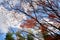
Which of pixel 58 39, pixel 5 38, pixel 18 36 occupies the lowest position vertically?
pixel 58 39

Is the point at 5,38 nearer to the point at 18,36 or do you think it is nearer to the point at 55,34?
the point at 18,36

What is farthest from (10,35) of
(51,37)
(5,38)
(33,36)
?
(51,37)

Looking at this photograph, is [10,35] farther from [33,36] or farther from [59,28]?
[59,28]

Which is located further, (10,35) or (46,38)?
(10,35)

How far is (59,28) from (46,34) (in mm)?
669

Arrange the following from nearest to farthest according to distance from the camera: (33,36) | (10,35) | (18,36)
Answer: (33,36), (18,36), (10,35)

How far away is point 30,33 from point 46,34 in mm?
815

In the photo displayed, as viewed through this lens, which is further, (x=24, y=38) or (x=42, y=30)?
(x=24, y=38)

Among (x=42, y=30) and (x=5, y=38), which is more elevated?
(x=5, y=38)

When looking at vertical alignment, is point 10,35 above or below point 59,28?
above

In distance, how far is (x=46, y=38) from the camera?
1228 centimetres

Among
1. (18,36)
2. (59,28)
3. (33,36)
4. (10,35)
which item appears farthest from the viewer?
(10,35)

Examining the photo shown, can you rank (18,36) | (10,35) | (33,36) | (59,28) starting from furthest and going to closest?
(10,35) < (18,36) < (33,36) < (59,28)

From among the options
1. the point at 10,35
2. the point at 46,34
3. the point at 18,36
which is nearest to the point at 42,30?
the point at 46,34
